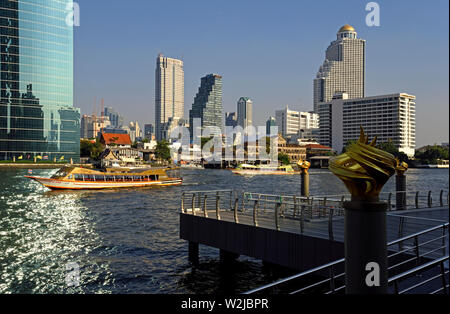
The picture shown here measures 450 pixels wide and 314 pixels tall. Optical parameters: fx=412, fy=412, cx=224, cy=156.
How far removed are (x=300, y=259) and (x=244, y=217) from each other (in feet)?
16.2

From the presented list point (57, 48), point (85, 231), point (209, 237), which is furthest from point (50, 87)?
point (209, 237)

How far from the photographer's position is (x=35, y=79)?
529 feet

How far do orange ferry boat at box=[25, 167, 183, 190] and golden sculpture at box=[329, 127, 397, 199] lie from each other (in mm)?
68873

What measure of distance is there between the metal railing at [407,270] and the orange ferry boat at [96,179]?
5768 cm

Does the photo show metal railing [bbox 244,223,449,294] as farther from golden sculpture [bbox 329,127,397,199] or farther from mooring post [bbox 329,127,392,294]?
golden sculpture [bbox 329,127,397,199]

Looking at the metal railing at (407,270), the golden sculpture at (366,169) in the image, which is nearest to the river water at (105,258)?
the metal railing at (407,270)

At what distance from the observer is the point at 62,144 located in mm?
168500

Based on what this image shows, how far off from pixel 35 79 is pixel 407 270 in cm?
17445

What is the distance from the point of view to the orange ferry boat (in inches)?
2655

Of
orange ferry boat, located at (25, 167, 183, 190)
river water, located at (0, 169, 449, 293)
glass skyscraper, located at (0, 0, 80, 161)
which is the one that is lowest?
river water, located at (0, 169, 449, 293)

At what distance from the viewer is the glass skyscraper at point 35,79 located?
6176 inches

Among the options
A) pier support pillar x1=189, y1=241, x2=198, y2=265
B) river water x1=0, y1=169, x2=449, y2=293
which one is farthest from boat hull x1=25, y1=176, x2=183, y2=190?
pier support pillar x1=189, y1=241, x2=198, y2=265

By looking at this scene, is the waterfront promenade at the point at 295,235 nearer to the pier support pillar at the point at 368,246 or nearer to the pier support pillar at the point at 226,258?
the pier support pillar at the point at 226,258
